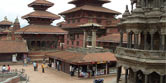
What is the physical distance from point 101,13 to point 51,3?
12417 mm

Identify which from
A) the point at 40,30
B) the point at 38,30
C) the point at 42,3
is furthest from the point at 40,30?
the point at 42,3

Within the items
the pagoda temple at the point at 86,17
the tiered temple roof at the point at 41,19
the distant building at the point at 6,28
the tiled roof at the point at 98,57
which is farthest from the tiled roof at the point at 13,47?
the distant building at the point at 6,28

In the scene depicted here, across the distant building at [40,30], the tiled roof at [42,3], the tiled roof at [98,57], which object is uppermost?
the tiled roof at [42,3]

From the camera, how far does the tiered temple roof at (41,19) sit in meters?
38.9

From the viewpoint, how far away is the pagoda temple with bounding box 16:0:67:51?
3866cm

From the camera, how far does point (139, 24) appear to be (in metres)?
14.5

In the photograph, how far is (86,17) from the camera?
44.9 meters

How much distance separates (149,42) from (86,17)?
30.3 m

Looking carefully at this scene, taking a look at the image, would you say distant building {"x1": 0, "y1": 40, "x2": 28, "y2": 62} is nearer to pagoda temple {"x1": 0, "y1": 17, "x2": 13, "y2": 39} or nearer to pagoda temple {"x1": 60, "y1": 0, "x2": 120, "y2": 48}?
pagoda temple {"x1": 60, "y1": 0, "x2": 120, "y2": 48}

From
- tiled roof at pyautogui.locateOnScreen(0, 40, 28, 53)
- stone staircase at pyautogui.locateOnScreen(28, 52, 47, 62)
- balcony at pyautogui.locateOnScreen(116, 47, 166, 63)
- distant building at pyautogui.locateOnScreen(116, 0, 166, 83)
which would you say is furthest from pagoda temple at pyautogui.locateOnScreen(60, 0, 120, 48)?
balcony at pyautogui.locateOnScreen(116, 47, 166, 63)

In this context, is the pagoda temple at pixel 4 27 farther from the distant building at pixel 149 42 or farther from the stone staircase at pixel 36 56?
the distant building at pixel 149 42

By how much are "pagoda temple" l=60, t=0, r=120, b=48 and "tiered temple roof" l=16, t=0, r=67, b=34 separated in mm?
6161

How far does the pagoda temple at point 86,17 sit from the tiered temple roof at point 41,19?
20.2 ft

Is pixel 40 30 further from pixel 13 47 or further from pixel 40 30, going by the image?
pixel 13 47
